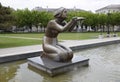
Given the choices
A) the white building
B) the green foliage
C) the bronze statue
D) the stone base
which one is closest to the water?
the stone base

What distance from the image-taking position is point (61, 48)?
8875mm

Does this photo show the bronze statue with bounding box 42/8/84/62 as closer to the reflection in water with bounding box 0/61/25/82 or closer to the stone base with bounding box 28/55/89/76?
the stone base with bounding box 28/55/89/76

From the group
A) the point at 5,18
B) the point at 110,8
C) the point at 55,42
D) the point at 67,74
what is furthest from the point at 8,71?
the point at 110,8

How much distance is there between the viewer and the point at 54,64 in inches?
326

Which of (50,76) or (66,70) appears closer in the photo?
(50,76)

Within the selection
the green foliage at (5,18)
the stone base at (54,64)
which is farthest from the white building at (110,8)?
the stone base at (54,64)

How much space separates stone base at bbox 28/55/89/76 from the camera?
311 inches

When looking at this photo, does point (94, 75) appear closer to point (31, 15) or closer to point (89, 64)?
point (89, 64)

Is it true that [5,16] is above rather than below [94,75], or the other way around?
above

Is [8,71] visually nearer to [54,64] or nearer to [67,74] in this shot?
[54,64]

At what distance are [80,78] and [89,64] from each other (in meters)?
2.49

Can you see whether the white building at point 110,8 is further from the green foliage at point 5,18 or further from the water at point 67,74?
the water at point 67,74

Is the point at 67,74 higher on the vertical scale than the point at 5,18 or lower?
lower

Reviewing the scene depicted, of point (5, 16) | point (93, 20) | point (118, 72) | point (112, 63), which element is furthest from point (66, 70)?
point (93, 20)
